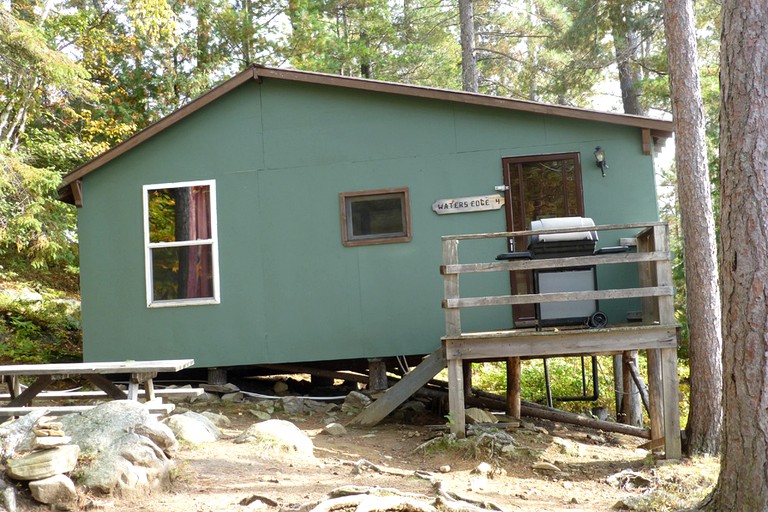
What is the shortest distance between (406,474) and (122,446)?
7.69 feet

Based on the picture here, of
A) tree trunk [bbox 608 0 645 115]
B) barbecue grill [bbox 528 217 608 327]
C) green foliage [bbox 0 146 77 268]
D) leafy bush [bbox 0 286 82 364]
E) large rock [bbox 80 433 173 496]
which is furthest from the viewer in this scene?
tree trunk [bbox 608 0 645 115]

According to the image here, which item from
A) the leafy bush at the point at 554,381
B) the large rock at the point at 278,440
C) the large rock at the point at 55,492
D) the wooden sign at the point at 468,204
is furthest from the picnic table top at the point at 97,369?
the leafy bush at the point at 554,381

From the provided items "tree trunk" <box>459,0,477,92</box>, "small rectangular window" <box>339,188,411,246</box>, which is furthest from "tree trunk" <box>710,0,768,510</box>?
"tree trunk" <box>459,0,477,92</box>

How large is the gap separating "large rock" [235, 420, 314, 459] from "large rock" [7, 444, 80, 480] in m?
1.90

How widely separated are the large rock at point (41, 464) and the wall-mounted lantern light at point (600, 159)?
21.5 ft

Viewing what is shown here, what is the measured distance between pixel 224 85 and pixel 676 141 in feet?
17.8

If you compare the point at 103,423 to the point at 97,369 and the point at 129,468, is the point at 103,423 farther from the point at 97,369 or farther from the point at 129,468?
the point at 97,369

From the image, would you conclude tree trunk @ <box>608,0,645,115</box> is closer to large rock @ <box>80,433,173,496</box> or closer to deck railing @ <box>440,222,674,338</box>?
deck railing @ <box>440,222,674,338</box>

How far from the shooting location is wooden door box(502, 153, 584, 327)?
9.00m

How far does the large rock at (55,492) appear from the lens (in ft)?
15.7

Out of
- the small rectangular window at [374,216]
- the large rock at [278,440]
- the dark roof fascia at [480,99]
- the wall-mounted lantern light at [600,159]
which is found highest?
the dark roof fascia at [480,99]

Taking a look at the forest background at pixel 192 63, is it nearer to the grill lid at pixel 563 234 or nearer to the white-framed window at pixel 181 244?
the white-framed window at pixel 181 244

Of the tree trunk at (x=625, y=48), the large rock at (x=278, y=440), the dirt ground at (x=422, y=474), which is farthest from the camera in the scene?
the tree trunk at (x=625, y=48)

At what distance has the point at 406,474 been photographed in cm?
633
